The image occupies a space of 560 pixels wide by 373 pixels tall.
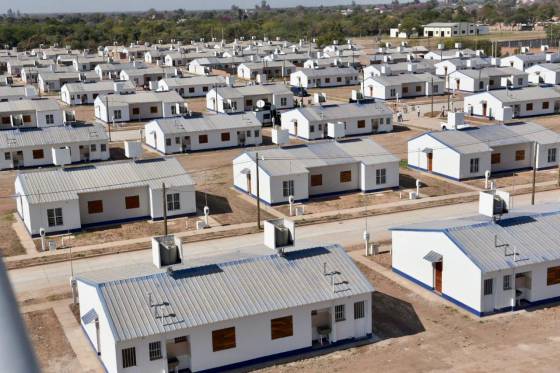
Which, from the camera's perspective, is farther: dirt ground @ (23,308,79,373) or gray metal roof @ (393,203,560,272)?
gray metal roof @ (393,203,560,272)

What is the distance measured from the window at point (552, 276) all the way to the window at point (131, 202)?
2466 cm

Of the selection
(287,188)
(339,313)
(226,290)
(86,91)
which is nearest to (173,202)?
(287,188)

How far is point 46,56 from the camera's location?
14100cm

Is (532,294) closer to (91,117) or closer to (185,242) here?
(185,242)

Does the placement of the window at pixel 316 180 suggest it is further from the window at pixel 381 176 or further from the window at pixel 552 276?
the window at pixel 552 276

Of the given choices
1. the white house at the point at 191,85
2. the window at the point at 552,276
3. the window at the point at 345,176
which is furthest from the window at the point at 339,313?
the white house at the point at 191,85

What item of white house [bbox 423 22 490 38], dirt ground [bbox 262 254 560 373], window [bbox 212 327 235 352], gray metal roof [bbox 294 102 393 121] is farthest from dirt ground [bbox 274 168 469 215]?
white house [bbox 423 22 490 38]

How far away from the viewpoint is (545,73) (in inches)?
3952

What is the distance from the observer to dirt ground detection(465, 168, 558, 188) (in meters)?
49.2

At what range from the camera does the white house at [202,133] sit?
62219 mm

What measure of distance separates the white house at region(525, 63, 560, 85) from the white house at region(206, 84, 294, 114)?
38.4m

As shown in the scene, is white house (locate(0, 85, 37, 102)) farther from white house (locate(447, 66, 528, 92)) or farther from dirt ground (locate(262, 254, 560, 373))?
dirt ground (locate(262, 254, 560, 373))

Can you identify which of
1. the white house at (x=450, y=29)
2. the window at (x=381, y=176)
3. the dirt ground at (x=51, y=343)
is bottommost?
the dirt ground at (x=51, y=343)

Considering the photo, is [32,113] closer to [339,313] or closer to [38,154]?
[38,154]
